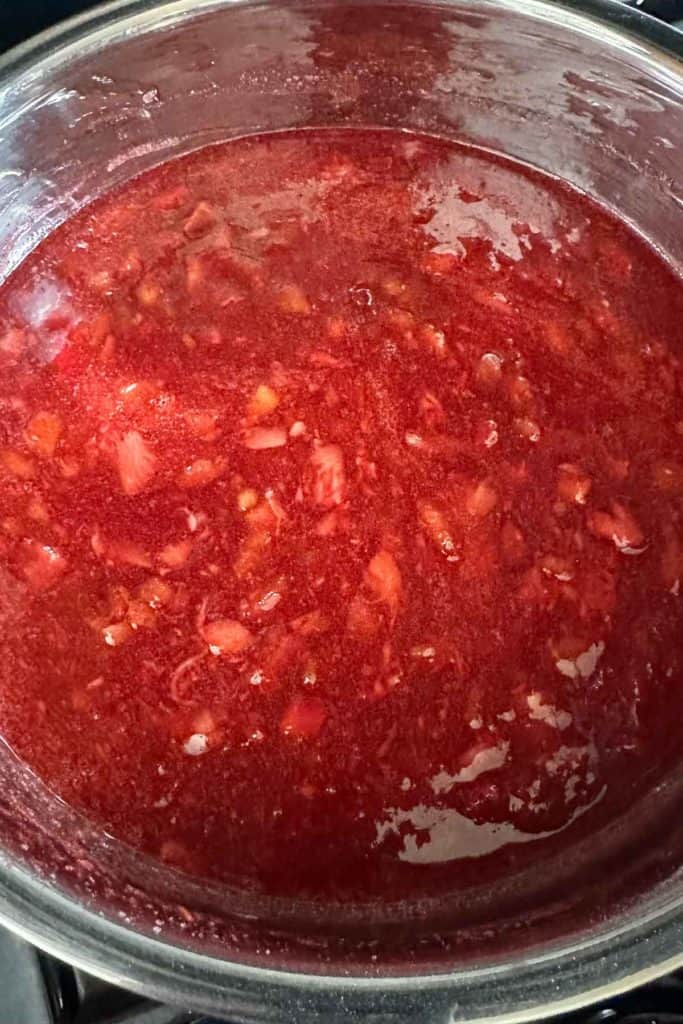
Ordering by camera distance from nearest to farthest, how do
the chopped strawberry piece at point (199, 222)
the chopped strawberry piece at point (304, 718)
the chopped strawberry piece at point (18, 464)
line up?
the chopped strawberry piece at point (304, 718)
the chopped strawberry piece at point (18, 464)
the chopped strawberry piece at point (199, 222)

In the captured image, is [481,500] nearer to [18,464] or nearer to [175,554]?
[175,554]

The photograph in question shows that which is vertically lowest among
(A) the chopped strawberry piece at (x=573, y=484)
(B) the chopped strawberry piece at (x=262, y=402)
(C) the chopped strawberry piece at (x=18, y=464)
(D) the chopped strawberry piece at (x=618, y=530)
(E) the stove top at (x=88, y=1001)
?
(E) the stove top at (x=88, y=1001)

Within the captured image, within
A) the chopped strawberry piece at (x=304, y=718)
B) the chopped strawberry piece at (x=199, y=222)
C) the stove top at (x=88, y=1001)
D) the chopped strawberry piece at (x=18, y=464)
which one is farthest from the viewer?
the chopped strawberry piece at (x=199, y=222)

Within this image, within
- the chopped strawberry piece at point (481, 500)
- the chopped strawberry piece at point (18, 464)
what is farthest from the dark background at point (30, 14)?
the chopped strawberry piece at point (481, 500)

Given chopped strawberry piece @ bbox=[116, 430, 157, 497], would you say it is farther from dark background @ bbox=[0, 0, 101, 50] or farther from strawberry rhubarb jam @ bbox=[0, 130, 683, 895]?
dark background @ bbox=[0, 0, 101, 50]

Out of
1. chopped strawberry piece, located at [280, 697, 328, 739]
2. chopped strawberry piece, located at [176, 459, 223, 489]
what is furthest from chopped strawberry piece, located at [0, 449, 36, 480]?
chopped strawberry piece, located at [280, 697, 328, 739]

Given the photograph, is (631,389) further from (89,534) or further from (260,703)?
(89,534)

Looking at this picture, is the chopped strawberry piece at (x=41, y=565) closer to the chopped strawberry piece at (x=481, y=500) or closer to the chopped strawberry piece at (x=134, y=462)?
the chopped strawberry piece at (x=134, y=462)

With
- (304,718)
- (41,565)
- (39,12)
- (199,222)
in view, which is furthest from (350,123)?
(304,718)
